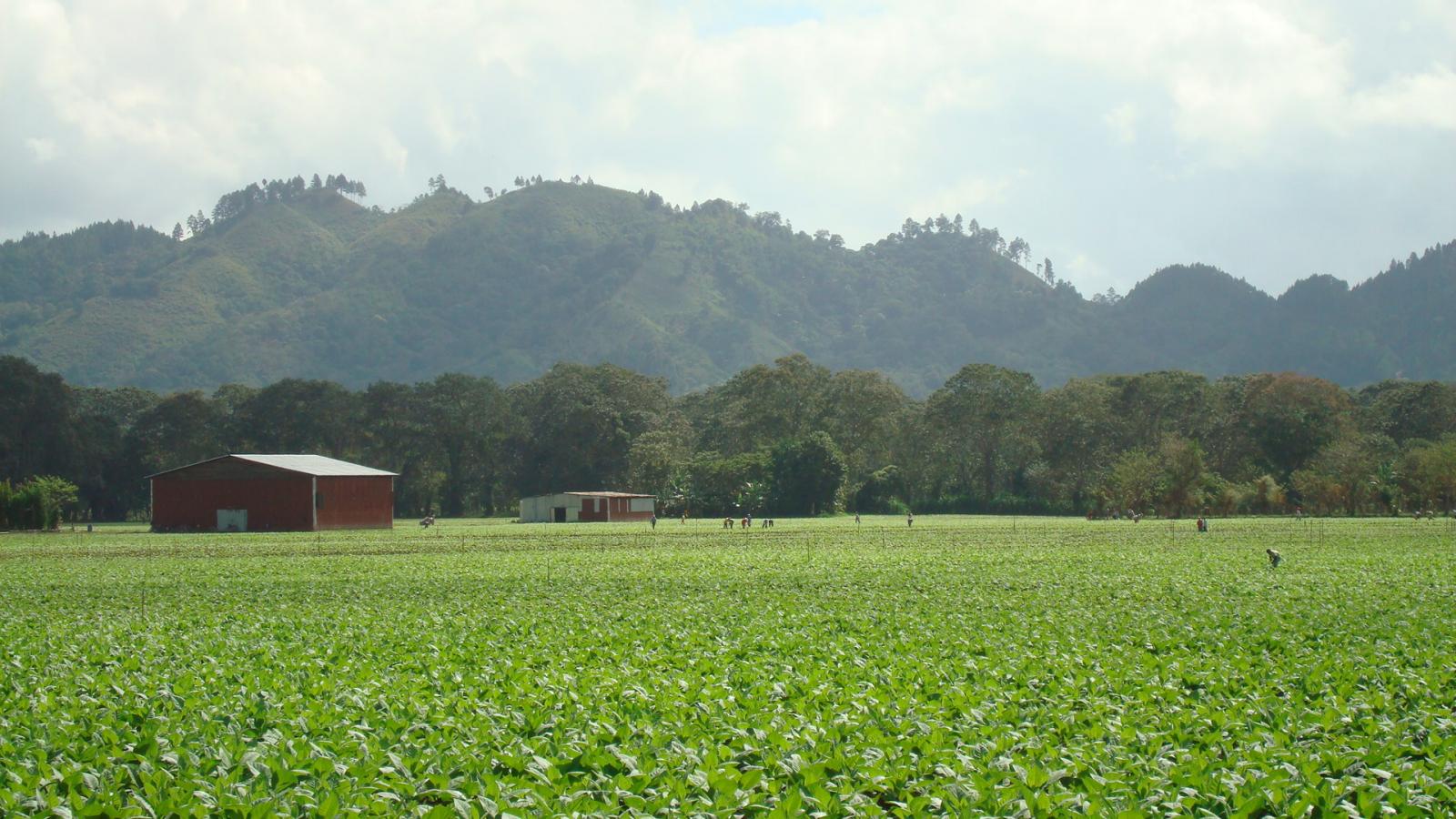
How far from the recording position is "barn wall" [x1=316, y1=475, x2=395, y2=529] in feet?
215

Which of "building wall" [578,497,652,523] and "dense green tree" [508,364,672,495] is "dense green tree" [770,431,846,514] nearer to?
"building wall" [578,497,652,523]

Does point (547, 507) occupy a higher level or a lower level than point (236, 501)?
lower

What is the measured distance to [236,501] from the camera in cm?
6538

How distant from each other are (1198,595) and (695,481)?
71453 millimetres

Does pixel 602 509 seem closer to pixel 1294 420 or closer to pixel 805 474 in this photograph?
pixel 805 474

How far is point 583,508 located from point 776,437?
3131 centimetres

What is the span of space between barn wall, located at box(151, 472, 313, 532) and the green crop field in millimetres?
40960

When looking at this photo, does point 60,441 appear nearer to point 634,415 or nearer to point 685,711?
point 634,415

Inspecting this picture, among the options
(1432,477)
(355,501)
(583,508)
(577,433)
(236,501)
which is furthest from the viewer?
(577,433)

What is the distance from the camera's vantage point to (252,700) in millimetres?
10852

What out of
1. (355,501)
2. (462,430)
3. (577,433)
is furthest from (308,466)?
(577,433)

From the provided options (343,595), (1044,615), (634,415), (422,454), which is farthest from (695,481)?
(1044,615)

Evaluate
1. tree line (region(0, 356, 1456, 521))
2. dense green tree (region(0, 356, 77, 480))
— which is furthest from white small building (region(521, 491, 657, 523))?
dense green tree (region(0, 356, 77, 480))

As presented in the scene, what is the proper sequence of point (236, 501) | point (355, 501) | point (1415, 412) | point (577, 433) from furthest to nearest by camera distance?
point (577, 433) < point (1415, 412) < point (355, 501) < point (236, 501)
